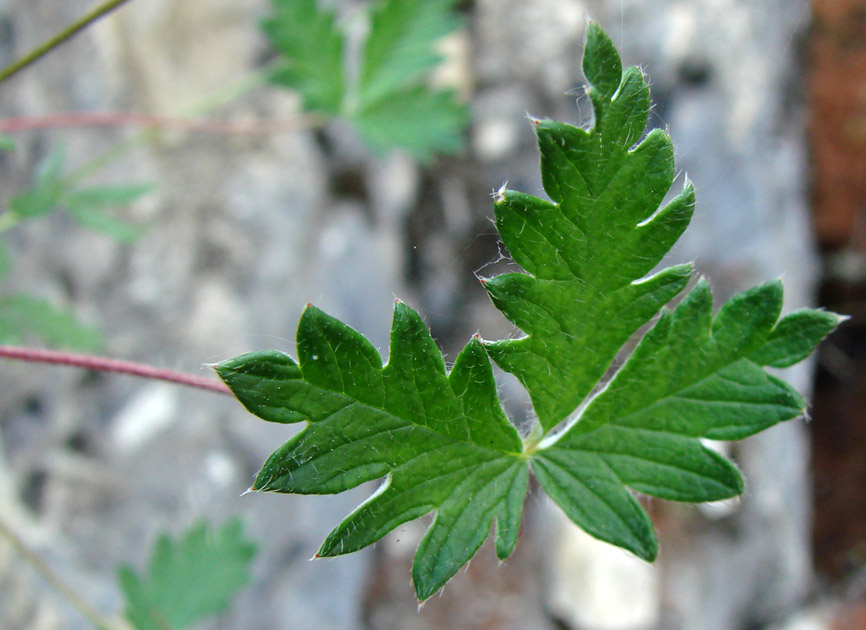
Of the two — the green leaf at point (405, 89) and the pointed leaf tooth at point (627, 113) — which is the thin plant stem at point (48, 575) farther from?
the green leaf at point (405, 89)

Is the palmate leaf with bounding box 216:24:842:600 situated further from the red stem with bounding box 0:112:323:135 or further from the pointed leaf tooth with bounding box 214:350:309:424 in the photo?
the red stem with bounding box 0:112:323:135

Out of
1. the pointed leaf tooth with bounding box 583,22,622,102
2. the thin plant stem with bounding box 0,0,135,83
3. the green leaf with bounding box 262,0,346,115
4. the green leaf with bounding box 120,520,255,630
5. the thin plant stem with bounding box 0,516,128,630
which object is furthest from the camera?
the green leaf with bounding box 262,0,346,115

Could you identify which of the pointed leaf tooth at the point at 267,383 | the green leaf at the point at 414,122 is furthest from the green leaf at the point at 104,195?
the pointed leaf tooth at the point at 267,383

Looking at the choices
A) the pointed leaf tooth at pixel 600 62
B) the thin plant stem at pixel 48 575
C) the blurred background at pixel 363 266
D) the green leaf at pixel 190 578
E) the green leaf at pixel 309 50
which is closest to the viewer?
the pointed leaf tooth at pixel 600 62

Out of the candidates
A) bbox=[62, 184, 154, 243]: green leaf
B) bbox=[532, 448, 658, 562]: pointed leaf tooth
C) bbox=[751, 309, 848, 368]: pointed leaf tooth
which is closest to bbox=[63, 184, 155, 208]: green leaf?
bbox=[62, 184, 154, 243]: green leaf

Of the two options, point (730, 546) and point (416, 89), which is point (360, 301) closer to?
point (416, 89)

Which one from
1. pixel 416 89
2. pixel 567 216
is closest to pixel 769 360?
pixel 567 216
